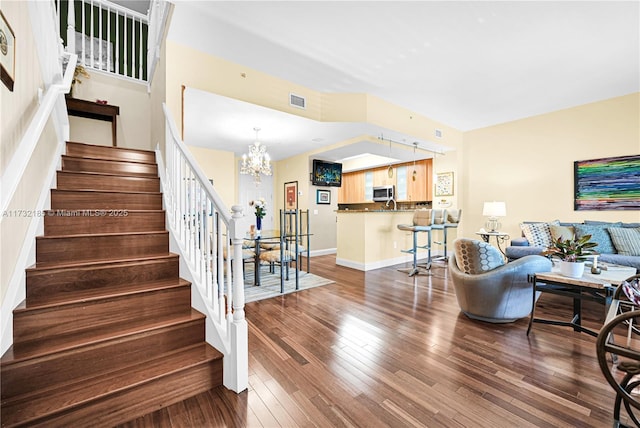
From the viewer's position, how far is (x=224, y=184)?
20.7 ft

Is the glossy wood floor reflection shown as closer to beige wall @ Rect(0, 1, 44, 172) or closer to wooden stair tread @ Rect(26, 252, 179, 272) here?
wooden stair tread @ Rect(26, 252, 179, 272)

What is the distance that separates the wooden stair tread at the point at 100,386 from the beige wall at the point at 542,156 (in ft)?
20.2

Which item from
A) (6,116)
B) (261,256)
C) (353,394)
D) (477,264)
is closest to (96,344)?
(6,116)

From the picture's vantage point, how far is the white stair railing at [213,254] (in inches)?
67.1

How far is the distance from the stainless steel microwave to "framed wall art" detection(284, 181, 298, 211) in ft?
7.84

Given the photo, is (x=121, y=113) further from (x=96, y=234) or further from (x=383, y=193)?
(x=383, y=193)

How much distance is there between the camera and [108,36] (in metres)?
4.23

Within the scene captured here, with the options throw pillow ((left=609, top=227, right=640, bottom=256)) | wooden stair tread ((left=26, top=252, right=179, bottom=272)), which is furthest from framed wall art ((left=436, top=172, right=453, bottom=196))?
wooden stair tread ((left=26, top=252, right=179, bottom=272))

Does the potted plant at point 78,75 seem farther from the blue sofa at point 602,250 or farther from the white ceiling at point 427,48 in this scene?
the blue sofa at point 602,250

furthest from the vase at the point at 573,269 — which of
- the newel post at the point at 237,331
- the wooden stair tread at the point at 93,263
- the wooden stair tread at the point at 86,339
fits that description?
the wooden stair tread at the point at 93,263

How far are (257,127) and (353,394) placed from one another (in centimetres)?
405

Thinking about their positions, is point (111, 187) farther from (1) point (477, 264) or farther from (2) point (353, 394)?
(1) point (477, 264)

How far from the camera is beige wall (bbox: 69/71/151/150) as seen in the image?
13.8ft

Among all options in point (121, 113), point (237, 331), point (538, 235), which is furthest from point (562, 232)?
point (121, 113)
